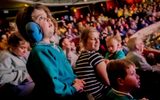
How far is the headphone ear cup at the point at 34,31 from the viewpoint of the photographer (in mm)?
2316

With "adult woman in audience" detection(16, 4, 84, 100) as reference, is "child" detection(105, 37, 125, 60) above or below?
below

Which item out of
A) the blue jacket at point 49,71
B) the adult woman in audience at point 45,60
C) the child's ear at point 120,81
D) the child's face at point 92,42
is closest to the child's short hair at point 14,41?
the child's face at point 92,42

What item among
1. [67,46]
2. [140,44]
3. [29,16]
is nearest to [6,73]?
[29,16]

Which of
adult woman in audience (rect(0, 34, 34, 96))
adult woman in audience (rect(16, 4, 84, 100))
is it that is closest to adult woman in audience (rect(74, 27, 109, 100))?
adult woman in audience (rect(0, 34, 34, 96))

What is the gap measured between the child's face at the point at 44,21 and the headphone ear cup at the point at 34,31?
0.04 meters

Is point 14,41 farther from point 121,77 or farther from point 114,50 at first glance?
point 114,50

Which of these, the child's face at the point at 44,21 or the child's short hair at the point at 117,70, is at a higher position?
the child's face at the point at 44,21

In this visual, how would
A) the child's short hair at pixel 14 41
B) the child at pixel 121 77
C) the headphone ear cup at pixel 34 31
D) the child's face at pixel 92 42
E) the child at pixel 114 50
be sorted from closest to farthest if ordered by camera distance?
the headphone ear cup at pixel 34 31, the child at pixel 121 77, the child's face at pixel 92 42, the child's short hair at pixel 14 41, the child at pixel 114 50

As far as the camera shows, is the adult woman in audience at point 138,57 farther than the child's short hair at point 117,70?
Yes

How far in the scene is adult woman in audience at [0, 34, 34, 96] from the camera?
3041 millimetres

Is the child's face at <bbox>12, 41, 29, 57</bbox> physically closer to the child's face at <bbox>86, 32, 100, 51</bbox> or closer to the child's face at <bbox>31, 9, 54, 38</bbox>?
the child's face at <bbox>86, 32, 100, 51</bbox>

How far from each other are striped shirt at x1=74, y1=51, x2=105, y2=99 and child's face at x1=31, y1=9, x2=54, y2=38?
0.79 m

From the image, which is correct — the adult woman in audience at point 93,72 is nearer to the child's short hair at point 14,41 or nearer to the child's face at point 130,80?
the child's face at point 130,80

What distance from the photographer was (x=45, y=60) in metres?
2.23
